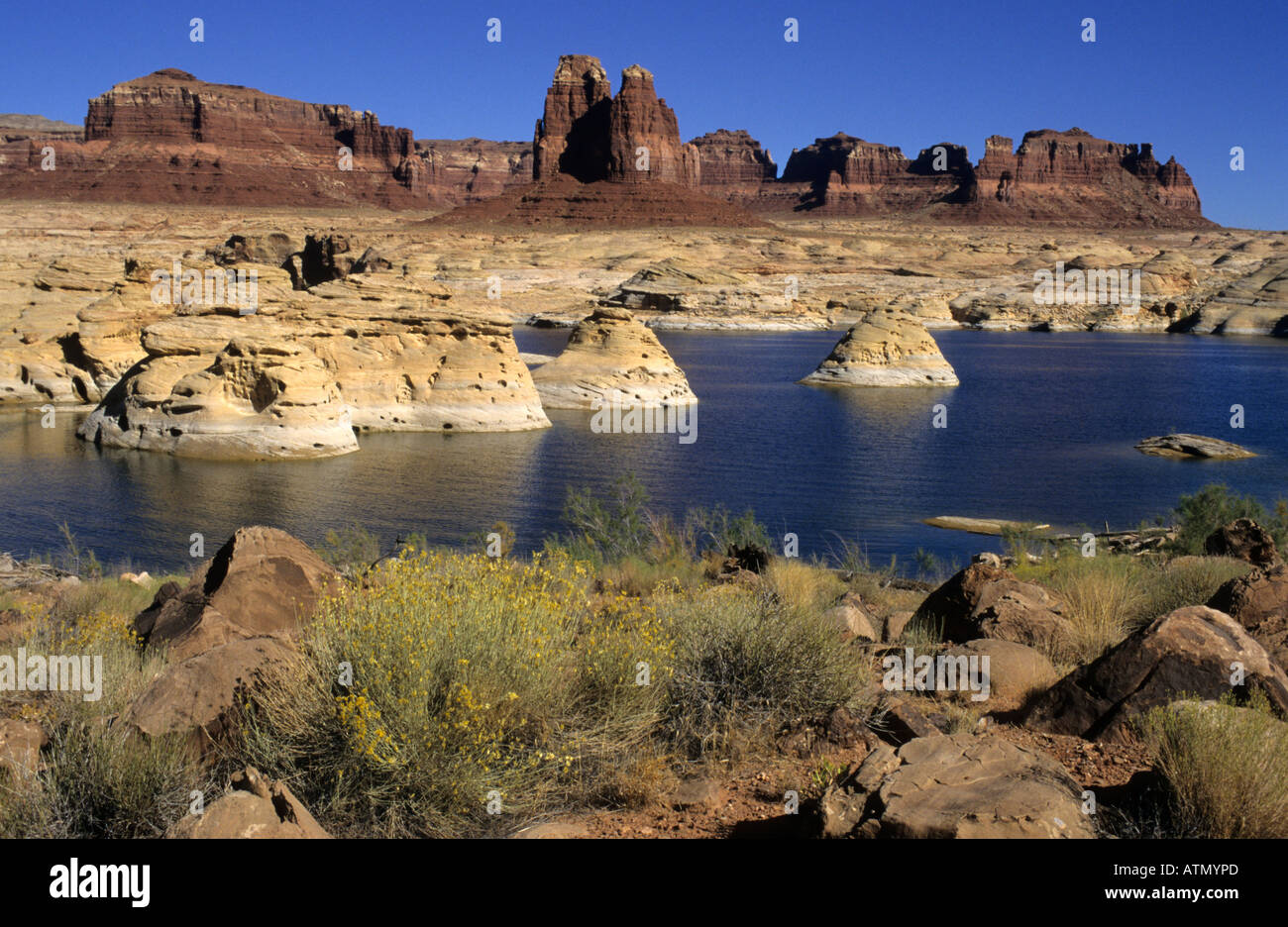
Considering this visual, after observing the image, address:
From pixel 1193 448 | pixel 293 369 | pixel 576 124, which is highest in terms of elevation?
pixel 576 124

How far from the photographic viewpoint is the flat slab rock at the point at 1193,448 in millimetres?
28000

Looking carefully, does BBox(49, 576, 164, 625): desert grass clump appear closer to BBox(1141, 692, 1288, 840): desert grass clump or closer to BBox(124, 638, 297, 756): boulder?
BBox(124, 638, 297, 756): boulder

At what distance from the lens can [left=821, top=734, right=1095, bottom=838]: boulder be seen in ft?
13.0

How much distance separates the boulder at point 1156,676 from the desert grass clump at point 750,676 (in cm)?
117

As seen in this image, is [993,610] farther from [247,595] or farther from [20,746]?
[20,746]

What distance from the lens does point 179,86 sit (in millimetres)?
178000

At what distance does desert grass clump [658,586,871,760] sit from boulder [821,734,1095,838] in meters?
1.33

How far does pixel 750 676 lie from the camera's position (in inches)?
246

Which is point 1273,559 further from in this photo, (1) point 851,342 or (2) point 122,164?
(2) point 122,164

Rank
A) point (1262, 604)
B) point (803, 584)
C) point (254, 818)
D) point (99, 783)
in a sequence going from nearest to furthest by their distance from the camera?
1. point (254, 818)
2. point (99, 783)
3. point (1262, 604)
4. point (803, 584)

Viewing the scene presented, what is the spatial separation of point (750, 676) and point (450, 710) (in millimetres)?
2070

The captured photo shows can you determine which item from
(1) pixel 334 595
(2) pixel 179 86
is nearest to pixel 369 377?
(1) pixel 334 595

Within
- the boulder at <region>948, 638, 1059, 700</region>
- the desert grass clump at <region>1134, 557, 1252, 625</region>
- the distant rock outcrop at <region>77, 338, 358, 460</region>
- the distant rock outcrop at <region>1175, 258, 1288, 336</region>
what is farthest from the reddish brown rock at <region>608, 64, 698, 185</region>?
the boulder at <region>948, 638, 1059, 700</region>

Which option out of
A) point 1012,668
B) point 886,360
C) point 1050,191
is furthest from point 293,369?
point 1050,191
